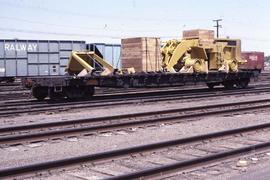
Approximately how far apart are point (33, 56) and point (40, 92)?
15.4 meters

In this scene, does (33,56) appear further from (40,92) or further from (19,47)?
(40,92)

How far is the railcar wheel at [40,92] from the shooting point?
1991 centimetres

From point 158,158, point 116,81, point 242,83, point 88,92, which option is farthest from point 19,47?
point 158,158

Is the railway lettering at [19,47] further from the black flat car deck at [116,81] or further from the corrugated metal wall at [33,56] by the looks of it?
the black flat car deck at [116,81]

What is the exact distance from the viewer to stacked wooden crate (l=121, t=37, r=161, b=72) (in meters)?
22.5

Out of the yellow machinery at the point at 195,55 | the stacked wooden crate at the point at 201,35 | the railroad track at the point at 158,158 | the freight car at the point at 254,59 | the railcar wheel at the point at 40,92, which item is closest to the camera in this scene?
the railroad track at the point at 158,158

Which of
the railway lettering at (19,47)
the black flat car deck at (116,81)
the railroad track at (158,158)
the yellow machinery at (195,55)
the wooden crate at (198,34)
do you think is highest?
the wooden crate at (198,34)

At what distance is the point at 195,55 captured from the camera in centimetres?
2544

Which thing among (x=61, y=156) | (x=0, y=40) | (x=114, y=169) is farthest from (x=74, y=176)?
(x=0, y=40)

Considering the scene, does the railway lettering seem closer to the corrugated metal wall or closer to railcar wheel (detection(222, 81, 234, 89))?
the corrugated metal wall

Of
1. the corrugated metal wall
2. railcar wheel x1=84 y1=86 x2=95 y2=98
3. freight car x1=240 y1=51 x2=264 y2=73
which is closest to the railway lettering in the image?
the corrugated metal wall

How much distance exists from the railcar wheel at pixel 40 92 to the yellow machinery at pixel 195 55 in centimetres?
707

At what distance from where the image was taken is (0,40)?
111ft

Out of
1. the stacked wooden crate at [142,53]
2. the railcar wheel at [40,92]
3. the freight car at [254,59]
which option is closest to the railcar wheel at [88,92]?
the railcar wheel at [40,92]
